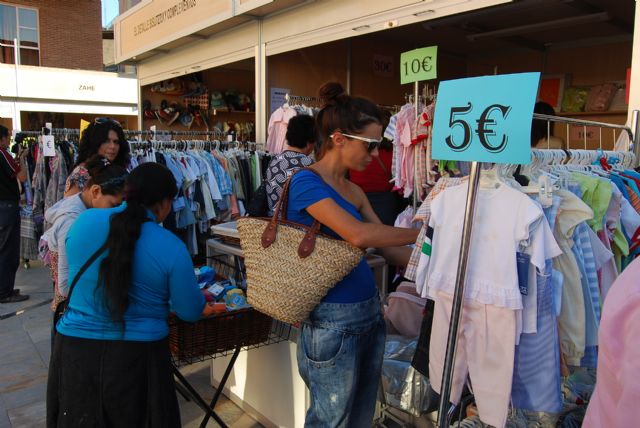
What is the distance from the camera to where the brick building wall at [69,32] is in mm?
18109

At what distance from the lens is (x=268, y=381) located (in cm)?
302

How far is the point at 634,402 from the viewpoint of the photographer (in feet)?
2.88

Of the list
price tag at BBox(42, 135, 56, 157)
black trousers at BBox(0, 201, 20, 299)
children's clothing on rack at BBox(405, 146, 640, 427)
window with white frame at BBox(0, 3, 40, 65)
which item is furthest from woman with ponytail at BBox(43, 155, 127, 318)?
window with white frame at BBox(0, 3, 40, 65)

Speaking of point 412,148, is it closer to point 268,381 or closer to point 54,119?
point 268,381

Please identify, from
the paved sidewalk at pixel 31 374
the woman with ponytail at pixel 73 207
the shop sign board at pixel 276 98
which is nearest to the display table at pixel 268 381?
the paved sidewalk at pixel 31 374

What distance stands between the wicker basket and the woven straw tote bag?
58cm

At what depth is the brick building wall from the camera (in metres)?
18.1

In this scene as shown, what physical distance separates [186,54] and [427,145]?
5269 mm

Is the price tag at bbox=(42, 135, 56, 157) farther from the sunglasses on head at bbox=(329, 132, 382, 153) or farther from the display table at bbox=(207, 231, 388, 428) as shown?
the sunglasses on head at bbox=(329, 132, 382, 153)

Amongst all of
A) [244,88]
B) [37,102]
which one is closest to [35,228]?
[244,88]

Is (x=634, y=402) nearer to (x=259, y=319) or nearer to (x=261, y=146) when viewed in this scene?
(x=259, y=319)

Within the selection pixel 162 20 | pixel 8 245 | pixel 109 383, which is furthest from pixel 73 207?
pixel 162 20

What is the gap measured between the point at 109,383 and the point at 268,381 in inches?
47.6

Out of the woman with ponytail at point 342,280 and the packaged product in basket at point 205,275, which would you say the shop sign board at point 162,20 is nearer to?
the packaged product in basket at point 205,275
